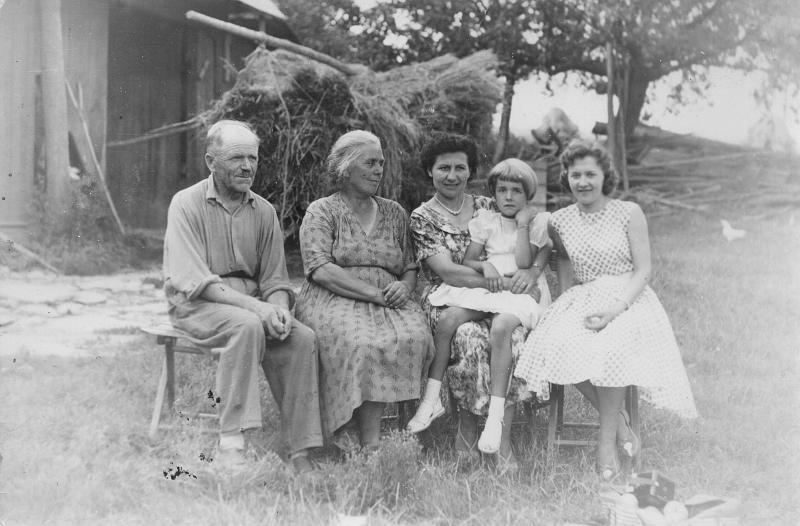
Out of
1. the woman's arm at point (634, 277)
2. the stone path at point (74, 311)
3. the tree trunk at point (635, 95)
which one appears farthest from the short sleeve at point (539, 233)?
the tree trunk at point (635, 95)

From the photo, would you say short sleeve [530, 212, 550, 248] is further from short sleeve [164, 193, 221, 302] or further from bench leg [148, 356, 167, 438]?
bench leg [148, 356, 167, 438]

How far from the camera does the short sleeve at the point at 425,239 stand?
153 inches

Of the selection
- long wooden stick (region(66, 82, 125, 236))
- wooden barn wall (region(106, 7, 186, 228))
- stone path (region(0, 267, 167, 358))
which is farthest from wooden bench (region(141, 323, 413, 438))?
wooden barn wall (region(106, 7, 186, 228))

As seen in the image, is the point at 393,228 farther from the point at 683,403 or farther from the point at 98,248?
the point at 98,248

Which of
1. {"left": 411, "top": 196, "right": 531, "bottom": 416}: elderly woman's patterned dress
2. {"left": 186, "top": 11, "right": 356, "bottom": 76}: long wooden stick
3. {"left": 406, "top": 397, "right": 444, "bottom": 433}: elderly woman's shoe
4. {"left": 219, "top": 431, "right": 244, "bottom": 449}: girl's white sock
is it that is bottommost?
{"left": 219, "top": 431, "right": 244, "bottom": 449}: girl's white sock

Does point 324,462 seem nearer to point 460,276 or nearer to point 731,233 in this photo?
point 460,276

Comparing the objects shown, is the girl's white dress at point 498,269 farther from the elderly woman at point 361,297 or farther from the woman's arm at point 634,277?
the woman's arm at point 634,277

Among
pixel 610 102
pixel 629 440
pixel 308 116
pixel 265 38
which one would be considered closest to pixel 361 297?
pixel 629 440

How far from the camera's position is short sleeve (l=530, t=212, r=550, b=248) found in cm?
383

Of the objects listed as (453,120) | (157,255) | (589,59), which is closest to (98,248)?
(157,255)

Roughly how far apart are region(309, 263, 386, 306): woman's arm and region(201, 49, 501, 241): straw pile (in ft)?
9.18

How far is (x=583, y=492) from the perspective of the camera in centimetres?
315

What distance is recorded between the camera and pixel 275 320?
3359 millimetres

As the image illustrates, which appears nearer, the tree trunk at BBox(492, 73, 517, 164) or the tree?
the tree
